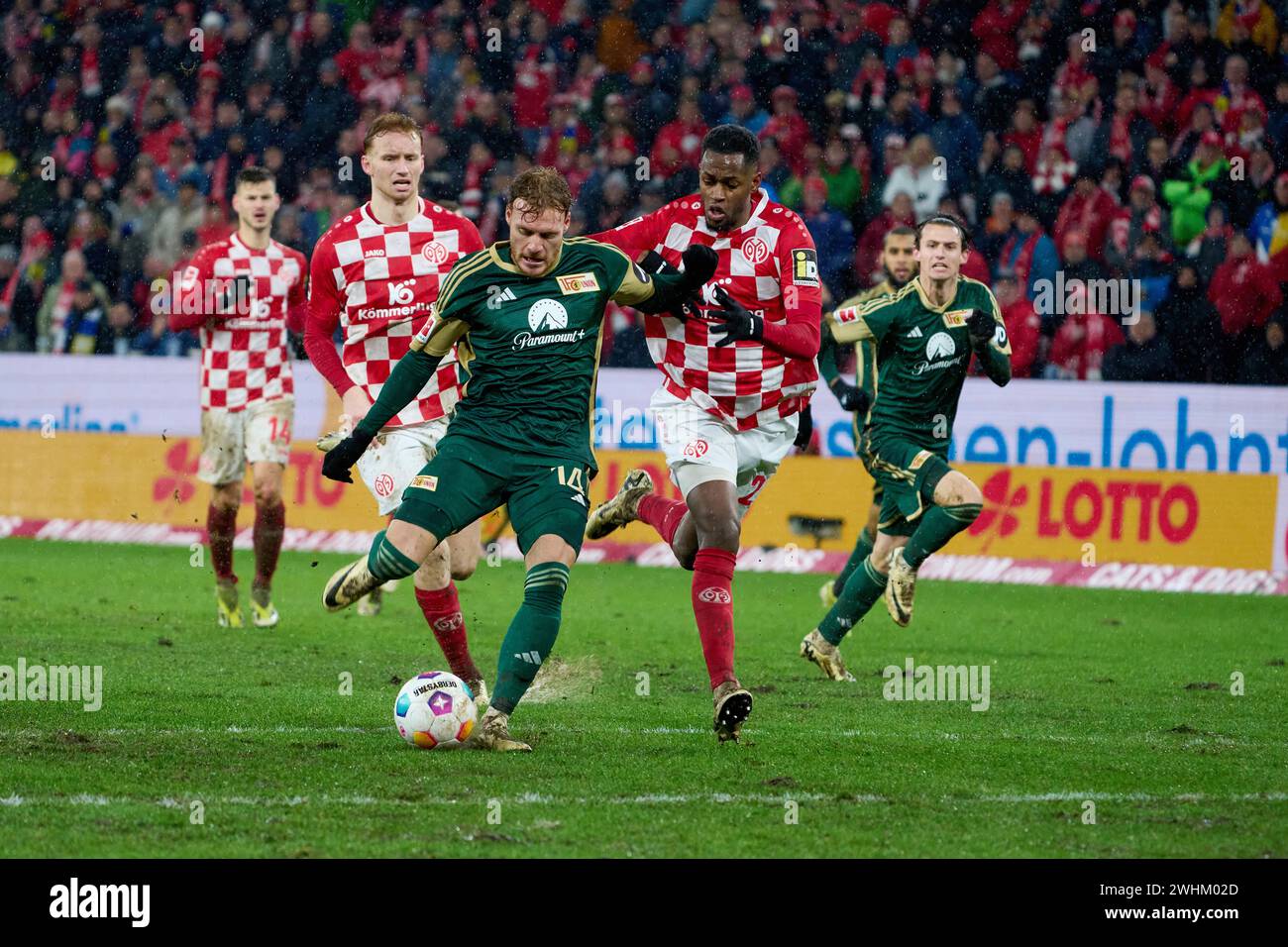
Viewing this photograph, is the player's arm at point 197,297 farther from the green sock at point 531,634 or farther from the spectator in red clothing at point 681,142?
the spectator in red clothing at point 681,142

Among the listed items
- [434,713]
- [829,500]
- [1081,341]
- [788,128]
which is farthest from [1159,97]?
[434,713]

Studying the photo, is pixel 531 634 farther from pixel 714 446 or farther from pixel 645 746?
pixel 714 446

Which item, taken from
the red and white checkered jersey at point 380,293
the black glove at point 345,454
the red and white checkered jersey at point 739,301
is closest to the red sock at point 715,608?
the red and white checkered jersey at point 739,301

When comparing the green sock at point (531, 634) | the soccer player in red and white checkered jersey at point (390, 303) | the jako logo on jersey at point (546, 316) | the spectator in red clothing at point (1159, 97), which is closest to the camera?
the green sock at point (531, 634)

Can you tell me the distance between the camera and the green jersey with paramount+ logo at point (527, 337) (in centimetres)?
656

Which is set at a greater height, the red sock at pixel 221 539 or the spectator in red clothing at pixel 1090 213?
the spectator in red clothing at pixel 1090 213

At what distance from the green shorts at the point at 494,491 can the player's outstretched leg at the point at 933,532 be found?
8.78ft

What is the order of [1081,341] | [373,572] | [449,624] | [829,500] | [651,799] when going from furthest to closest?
1. [1081,341]
2. [829,500]
3. [449,624]
4. [373,572]
5. [651,799]

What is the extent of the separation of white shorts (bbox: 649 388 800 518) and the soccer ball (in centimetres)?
125

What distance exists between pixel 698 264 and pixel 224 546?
→ 4.71 m

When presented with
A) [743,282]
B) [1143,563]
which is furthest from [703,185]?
[1143,563]

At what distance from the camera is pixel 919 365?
934cm

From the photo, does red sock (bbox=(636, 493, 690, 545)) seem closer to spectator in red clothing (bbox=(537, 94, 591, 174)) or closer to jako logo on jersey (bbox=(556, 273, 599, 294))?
jako logo on jersey (bbox=(556, 273, 599, 294))

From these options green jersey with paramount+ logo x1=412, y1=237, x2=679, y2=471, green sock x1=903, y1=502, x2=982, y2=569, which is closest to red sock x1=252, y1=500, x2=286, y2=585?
Result: green sock x1=903, y1=502, x2=982, y2=569
